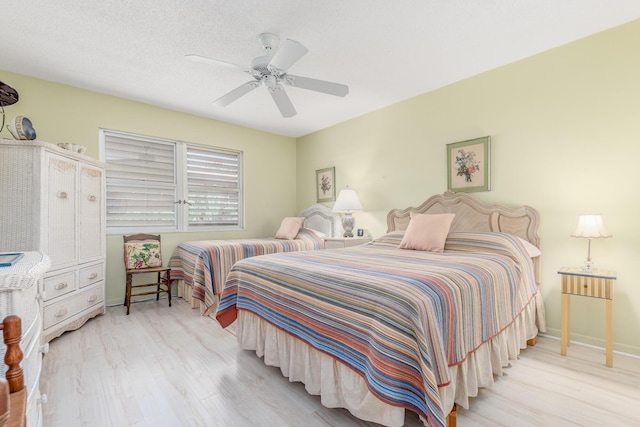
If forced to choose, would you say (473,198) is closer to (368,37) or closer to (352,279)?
(368,37)

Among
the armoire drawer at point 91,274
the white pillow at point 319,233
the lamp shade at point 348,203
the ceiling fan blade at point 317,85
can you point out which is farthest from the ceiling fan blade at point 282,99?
the armoire drawer at point 91,274

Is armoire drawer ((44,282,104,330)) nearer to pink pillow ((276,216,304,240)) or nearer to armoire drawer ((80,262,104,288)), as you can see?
armoire drawer ((80,262,104,288))

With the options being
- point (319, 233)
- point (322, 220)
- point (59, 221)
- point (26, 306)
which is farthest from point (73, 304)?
point (322, 220)

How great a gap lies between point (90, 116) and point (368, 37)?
3282mm

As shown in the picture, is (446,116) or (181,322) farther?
(446,116)

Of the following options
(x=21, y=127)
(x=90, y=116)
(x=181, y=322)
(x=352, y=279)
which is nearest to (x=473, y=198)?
(x=352, y=279)

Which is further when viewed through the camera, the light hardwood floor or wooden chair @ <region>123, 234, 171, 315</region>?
wooden chair @ <region>123, 234, 171, 315</region>

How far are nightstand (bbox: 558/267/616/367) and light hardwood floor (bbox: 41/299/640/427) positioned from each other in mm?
150

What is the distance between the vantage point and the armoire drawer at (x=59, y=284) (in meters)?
2.51

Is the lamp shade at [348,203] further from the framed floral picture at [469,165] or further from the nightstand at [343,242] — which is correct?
the framed floral picture at [469,165]

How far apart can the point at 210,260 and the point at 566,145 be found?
3664mm

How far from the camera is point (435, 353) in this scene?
132cm

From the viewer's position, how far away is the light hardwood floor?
1.60 metres

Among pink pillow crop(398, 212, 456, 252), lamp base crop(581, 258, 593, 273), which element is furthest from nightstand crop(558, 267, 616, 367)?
pink pillow crop(398, 212, 456, 252)
